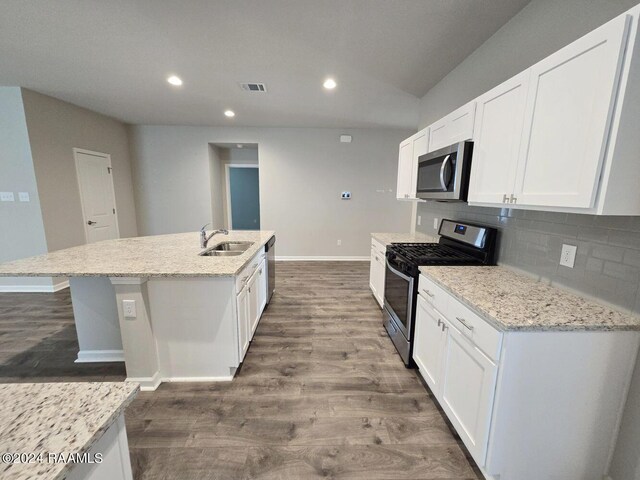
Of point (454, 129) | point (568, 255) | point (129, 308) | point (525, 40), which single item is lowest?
point (129, 308)

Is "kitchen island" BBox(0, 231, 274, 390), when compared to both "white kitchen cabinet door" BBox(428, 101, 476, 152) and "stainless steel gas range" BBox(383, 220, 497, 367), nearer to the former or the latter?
"stainless steel gas range" BBox(383, 220, 497, 367)

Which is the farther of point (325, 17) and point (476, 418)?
point (325, 17)

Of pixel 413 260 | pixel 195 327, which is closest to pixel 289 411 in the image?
pixel 195 327

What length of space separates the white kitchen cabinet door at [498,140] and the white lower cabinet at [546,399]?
32.2 inches

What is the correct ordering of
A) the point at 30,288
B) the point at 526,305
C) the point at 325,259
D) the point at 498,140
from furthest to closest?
the point at 325,259
the point at 30,288
the point at 498,140
the point at 526,305

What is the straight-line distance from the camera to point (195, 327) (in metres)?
1.98

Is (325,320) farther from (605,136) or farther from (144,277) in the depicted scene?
(605,136)

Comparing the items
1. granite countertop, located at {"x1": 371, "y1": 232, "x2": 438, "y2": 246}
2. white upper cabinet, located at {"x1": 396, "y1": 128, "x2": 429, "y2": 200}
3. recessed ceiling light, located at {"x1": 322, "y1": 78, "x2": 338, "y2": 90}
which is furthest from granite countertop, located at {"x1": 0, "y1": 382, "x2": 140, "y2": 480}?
recessed ceiling light, located at {"x1": 322, "y1": 78, "x2": 338, "y2": 90}

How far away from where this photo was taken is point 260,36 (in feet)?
7.32

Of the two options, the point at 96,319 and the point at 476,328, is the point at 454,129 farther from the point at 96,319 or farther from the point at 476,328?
the point at 96,319

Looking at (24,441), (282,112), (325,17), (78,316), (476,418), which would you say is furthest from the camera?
(282,112)

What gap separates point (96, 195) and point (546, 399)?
6.12m

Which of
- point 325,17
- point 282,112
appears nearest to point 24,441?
point 325,17

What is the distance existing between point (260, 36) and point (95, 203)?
4218 millimetres
